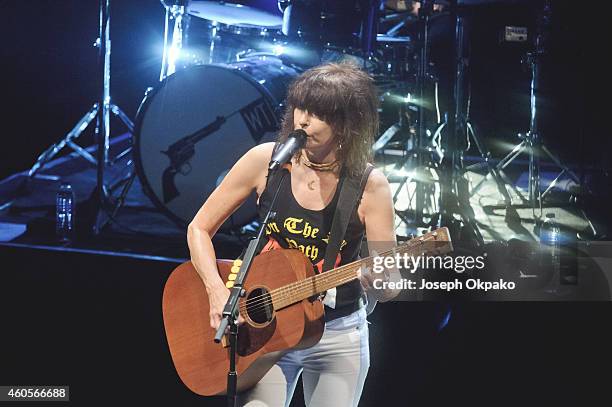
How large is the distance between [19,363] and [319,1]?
133 inches

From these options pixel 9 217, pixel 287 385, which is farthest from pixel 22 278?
pixel 287 385

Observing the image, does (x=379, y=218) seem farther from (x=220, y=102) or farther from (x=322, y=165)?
(x=220, y=102)

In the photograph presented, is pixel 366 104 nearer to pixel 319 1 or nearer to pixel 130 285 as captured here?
pixel 130 285

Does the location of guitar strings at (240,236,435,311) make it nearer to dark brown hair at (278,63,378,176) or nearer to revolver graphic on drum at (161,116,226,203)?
dark brown hair at (278,63,378,176)

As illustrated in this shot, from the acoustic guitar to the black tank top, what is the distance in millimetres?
96

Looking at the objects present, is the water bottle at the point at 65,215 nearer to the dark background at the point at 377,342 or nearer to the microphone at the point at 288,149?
the dark background at the point at 377,342

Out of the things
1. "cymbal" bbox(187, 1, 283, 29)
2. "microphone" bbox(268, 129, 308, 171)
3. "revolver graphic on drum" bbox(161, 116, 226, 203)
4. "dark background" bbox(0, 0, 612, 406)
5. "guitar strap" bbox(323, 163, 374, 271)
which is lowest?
"dark background" bbox(0, 0, 612, 406)

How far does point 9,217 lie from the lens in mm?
5957

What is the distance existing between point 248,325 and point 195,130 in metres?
3.15

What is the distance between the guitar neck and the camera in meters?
2.68

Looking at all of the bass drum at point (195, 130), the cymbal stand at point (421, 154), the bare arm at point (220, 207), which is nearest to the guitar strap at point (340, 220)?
the bare arm at point (220, 207)

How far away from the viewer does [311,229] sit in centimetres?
281

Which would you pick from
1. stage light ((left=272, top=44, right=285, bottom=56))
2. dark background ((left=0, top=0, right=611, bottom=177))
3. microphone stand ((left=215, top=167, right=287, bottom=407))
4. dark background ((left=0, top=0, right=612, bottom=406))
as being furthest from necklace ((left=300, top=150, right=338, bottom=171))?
dark background ((left=0, top=0, right=611, bottom=177))

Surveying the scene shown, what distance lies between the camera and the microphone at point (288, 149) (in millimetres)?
2488
